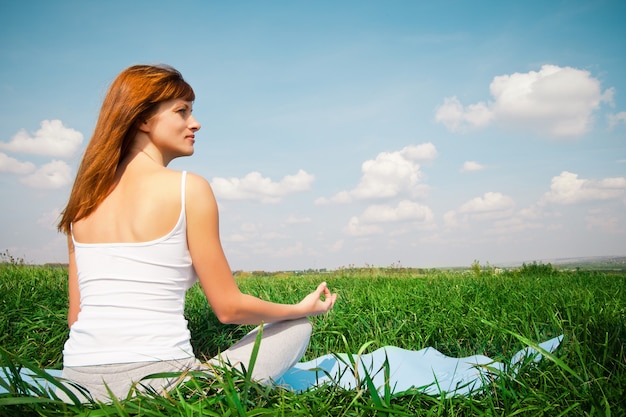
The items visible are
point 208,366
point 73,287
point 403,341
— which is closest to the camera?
point 208,366

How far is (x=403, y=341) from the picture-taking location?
4012mm

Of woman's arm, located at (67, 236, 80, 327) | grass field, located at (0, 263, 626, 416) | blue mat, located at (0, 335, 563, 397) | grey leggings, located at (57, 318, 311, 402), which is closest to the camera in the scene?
grass field, located at (0, 263, 626, 416)

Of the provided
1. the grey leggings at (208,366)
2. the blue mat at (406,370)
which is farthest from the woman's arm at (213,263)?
the blue mat at (406,370)

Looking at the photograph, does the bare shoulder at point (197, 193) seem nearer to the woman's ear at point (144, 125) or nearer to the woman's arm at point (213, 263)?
the woman's arm at point (213, 263)

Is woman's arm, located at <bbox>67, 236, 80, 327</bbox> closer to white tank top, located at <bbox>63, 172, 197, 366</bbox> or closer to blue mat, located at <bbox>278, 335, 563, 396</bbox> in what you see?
white tank top, located at <bbox>63, 172, 197, 366</bbox>

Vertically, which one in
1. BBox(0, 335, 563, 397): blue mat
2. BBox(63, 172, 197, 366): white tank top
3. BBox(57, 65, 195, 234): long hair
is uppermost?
BBox(57, 65, 195, 234): long hair

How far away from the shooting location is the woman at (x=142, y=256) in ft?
6.60

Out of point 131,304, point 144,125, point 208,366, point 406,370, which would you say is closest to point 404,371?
point 406,370

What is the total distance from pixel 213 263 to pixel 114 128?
2.59 feet

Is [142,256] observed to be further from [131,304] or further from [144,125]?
[144,125]

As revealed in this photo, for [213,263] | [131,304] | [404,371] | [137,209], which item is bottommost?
[404,371]

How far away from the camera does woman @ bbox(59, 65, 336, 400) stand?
2012 millimetres

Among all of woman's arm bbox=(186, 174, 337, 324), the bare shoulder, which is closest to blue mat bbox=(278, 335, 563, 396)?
woman's arm bbox=(186, 174, 337, 324)

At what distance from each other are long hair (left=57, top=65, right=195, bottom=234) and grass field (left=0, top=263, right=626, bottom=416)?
0.72 m
